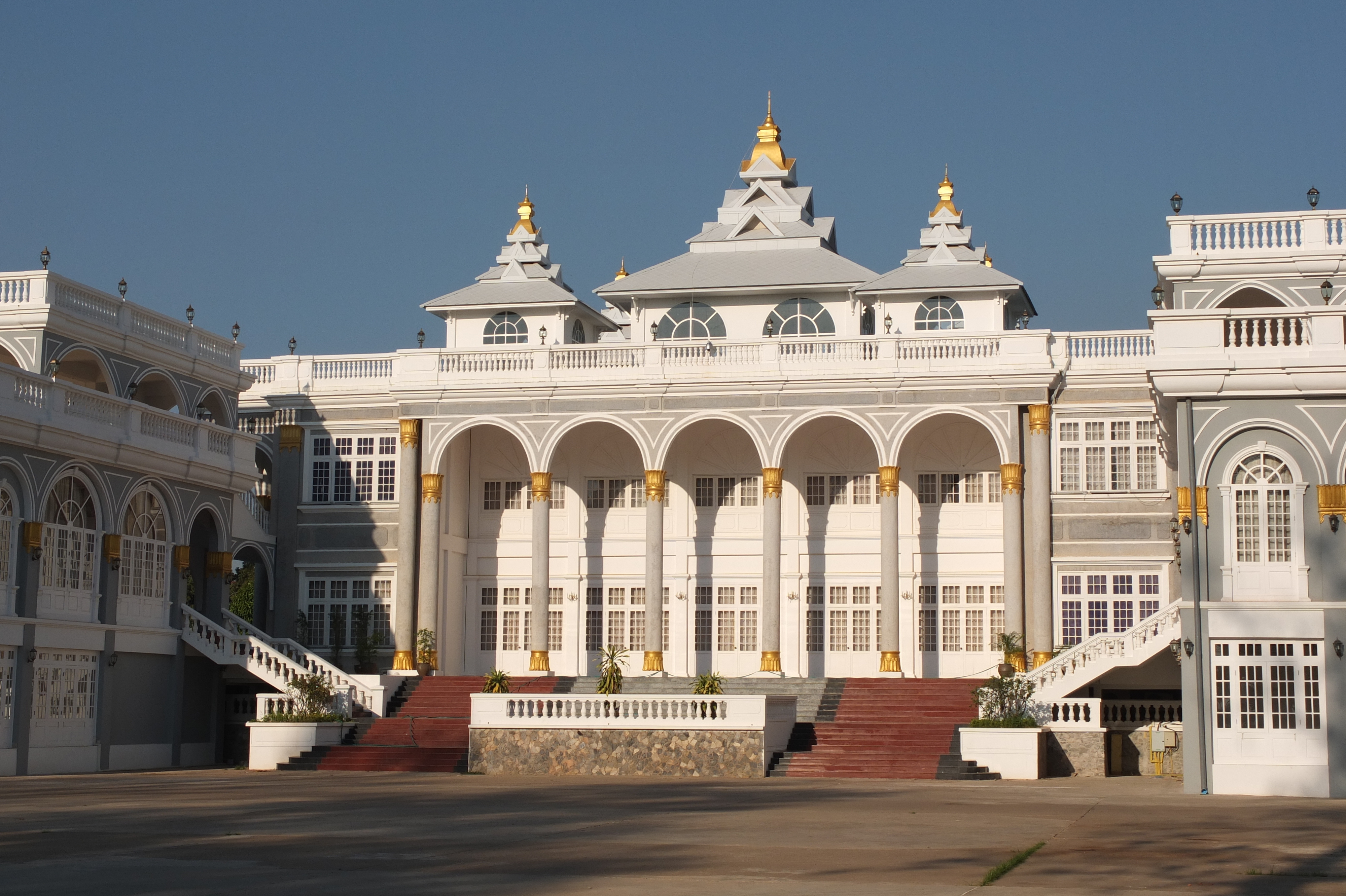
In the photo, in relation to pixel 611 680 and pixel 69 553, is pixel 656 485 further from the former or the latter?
pixel 69 553

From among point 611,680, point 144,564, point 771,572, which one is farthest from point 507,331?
point 611,680

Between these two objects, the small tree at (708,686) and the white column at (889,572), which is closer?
the small tree at (708,686)

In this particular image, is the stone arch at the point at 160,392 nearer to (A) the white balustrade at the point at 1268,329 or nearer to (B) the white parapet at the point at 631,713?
(B) the white parapet at the point at 631,713

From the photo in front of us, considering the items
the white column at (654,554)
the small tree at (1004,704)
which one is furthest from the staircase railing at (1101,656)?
the white column at (654,554)

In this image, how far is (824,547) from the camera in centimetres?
4234

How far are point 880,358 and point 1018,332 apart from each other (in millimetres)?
3189

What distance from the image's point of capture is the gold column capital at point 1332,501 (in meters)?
26.0

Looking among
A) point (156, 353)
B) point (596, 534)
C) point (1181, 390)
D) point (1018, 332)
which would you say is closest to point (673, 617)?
point (596, 534)

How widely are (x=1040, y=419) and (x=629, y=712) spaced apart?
1361 centimetres

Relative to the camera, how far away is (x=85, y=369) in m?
38.8

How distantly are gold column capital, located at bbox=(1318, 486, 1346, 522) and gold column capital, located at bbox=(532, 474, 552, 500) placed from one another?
20.1m

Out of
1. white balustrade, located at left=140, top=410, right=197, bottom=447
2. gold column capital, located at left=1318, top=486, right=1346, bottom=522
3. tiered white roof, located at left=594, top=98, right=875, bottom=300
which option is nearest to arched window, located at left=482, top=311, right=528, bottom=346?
tiered white roof, located at left=594, top=98, right=875, bottom=300

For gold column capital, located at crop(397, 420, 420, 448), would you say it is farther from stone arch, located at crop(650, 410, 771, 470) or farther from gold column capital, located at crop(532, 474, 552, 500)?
stone arch, located at crop(650, 410, 771, 470)

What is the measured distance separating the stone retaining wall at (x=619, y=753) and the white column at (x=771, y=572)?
31.7ft
